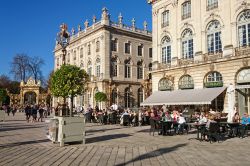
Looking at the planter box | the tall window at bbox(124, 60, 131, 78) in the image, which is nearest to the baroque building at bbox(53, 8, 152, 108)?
the tall window at bbox(124, 60, 131, 78)

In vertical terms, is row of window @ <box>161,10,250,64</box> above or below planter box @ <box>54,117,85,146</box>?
above

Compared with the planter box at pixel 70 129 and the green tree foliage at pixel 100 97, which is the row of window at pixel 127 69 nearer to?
the green tree foliage at pixel 100 97

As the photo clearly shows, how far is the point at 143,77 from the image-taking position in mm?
48125

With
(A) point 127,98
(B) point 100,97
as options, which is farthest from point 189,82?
(A) point 127,98

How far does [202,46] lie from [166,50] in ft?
16.5

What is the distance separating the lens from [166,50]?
99.8ft

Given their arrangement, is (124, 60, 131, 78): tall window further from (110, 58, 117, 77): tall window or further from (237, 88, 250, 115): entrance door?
(237, 88, 250, 115): entrance door

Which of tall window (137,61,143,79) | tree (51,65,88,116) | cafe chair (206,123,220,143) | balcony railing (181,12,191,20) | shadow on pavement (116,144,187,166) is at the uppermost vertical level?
balcony railing (181,12,191,20)

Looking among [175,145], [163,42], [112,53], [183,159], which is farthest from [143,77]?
[183,159]

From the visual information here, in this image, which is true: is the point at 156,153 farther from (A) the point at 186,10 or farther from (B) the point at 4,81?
(B) the point at 4,81

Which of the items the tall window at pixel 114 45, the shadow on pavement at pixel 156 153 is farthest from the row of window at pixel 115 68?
the shadow on pavement at pixel 156 153

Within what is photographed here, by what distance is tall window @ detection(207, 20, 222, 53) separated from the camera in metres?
25.0

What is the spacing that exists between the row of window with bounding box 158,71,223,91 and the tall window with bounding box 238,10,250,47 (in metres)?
3.31

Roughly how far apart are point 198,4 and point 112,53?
20.1 metres
